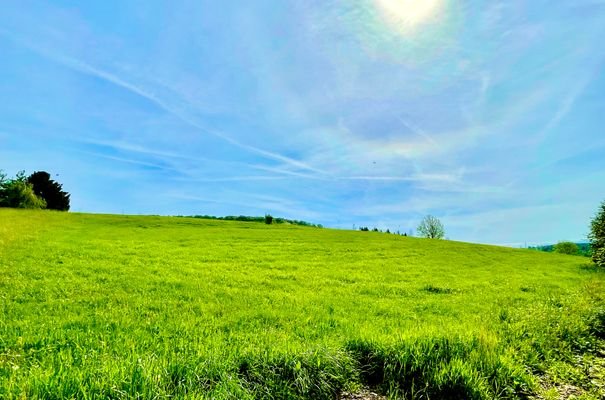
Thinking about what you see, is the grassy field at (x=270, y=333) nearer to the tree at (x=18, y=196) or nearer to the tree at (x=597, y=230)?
the tree at (x=597, y=230)

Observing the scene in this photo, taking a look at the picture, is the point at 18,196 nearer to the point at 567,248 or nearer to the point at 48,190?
the point at 48,190

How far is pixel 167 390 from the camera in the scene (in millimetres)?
4543

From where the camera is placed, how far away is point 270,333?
840 cm

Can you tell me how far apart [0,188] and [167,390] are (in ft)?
291

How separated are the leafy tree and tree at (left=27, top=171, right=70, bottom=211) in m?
113

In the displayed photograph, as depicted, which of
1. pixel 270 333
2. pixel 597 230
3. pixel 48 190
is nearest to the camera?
pixel 270 333

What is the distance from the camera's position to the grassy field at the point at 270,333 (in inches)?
201

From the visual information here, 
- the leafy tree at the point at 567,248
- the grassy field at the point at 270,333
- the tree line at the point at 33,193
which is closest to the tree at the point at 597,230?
the grassy field at the point at 270,333

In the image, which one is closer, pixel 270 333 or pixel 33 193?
pixel 270 333

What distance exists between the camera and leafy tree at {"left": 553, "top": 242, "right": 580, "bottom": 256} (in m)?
85.5

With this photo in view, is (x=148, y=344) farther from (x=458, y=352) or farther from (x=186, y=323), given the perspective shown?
(x=458, y=352)

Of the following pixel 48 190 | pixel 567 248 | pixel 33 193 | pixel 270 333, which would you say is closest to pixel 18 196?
pixel 33 193

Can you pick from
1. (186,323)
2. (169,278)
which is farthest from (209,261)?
(186,323)

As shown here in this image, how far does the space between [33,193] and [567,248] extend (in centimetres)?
11303
